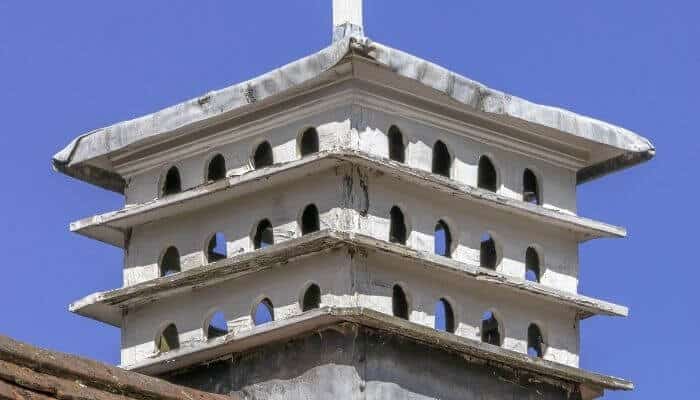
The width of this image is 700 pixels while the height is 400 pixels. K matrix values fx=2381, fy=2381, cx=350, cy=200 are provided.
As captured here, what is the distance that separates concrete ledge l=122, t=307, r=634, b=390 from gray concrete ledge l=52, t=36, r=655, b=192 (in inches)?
71.6

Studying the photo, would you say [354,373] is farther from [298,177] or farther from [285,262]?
[298,177]

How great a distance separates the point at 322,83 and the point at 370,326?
1.99 m

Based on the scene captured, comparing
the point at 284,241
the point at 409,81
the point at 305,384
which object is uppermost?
the point at 409,81

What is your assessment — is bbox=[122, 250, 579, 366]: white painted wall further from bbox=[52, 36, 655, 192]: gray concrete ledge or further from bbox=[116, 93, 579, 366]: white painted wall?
bbox=[52, 36, 655, 192]: gray concrete ledge

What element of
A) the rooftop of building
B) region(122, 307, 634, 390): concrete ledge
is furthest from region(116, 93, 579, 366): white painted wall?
the rooftop of building

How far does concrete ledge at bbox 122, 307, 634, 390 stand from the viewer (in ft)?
59.5

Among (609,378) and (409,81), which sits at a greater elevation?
(409,81)

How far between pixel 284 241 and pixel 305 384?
1.15 m

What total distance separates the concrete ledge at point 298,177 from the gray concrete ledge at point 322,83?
0.46 meters

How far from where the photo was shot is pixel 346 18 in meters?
19.1

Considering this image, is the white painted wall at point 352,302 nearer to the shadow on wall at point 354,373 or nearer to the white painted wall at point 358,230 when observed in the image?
the white painted wall at point 358,230

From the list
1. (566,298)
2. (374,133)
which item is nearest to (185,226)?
(374,133)

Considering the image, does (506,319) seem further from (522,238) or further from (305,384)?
(305,384)

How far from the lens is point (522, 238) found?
19.9 m
